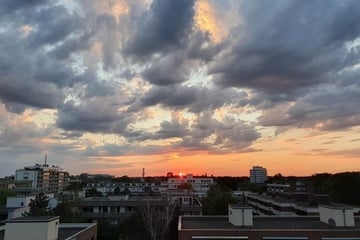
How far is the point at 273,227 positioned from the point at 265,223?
298 centimetres

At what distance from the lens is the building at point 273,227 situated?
104 feet

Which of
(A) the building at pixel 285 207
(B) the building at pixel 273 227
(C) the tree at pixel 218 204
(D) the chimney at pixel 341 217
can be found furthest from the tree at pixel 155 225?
(A) the building at pixel 285 207

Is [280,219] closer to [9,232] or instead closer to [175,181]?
[9,232]

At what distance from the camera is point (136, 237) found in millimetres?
46750

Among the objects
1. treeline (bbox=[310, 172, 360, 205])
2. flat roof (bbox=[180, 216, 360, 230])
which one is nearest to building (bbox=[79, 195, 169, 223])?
flat roof (bbox=[180, 216, 360, 230])

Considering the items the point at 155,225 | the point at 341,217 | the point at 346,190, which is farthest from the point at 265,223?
the point at 346,190

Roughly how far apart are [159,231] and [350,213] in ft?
77.5

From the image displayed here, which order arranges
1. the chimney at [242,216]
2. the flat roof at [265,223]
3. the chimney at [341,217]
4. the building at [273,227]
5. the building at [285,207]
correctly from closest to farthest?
the building at [273,227] < the chimney at [341,217] < the flat roof at [265,223] < the chimney at [242,216] < the building at [285,207]

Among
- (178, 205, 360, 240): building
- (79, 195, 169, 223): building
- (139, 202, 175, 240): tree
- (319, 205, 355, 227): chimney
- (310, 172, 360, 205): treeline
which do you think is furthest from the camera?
(310, 172, 360, 205): treeline

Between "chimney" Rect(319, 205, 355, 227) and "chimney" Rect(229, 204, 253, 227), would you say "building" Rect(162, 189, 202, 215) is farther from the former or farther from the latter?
"chimney" Rect(319, 205, 355, 227)

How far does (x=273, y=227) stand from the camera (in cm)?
3450

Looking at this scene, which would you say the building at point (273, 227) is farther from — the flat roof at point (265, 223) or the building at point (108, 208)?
the building at point (108, 208)

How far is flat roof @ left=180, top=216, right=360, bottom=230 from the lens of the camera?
34653mm

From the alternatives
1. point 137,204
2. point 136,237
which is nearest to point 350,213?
point 136,237
